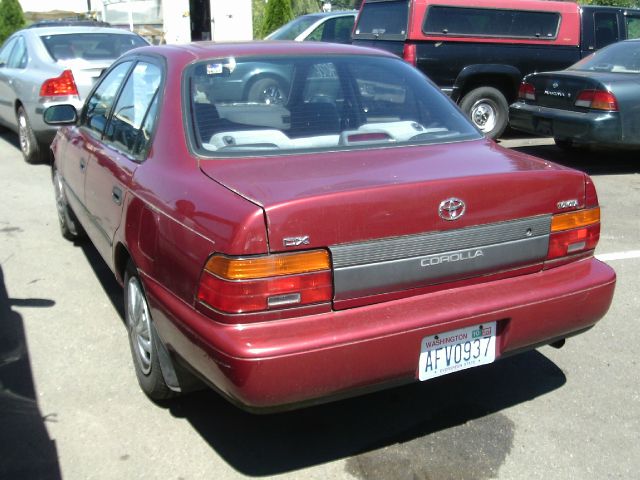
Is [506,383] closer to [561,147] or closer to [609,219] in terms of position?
[609,219]

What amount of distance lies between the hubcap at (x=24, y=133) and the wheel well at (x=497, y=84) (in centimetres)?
555

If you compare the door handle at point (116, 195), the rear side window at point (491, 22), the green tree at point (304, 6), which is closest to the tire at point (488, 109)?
the rear side window at point (491, 22)

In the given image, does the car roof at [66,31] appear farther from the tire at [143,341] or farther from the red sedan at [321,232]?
the tire at [143,341]

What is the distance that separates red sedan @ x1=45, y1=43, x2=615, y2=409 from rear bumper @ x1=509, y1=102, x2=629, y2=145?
4.68m

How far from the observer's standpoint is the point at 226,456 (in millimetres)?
3006

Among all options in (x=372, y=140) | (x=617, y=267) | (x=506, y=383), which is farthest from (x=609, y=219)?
(x=372, y=140)

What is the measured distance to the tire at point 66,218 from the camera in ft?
17.4

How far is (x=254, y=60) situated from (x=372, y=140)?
28.6 inches

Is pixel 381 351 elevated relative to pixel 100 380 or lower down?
elevated

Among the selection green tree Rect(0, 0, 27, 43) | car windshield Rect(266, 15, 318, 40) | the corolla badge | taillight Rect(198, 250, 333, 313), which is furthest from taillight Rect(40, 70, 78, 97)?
green tree Rect(0, 0, 27, 43)

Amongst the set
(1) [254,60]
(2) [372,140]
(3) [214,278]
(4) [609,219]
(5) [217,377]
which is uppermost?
(1) [254,60]

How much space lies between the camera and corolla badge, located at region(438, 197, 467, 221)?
8.99ft

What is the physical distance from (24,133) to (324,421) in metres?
6.87

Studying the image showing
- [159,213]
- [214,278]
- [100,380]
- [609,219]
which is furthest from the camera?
[609,219]
